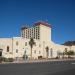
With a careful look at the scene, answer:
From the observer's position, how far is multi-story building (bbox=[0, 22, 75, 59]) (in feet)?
362

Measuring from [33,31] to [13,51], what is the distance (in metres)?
49.8

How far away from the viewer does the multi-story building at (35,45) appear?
11038cm

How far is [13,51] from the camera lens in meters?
111

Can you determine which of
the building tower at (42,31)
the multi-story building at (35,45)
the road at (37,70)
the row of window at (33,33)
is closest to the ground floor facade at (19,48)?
the multi-story building at (35,45)

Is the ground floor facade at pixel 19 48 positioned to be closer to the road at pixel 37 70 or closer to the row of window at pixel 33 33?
the row of window at pixel 33 33

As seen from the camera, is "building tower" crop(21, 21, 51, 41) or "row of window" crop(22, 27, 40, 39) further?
"row of window" crop(22, 27, 40, 39)

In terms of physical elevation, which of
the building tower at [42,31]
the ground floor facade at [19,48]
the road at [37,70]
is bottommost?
the road at [37,70]

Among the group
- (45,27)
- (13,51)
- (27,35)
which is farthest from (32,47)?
(27,35)

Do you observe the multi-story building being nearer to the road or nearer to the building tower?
the building tower

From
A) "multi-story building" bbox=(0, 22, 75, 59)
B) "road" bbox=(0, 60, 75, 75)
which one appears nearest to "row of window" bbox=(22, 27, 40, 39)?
"multi-story building" bbox=(0, 22, 75, 59)

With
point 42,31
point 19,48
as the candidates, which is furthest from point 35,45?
point 42,31

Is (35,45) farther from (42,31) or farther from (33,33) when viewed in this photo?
(33,33)

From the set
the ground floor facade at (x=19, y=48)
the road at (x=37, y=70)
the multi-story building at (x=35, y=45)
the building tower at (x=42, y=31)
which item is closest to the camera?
the road at (x=37, y=70)

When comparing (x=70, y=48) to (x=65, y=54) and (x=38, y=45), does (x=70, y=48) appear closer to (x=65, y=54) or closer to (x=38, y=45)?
(x=65, y=54)
